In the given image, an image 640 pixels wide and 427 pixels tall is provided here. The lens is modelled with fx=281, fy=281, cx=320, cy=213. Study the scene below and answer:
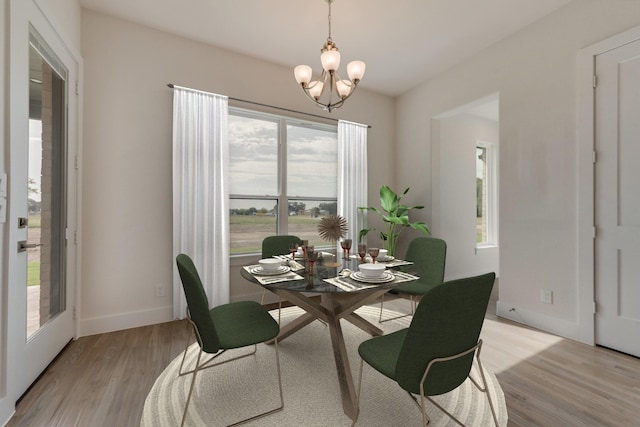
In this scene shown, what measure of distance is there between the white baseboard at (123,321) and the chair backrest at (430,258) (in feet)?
8.59

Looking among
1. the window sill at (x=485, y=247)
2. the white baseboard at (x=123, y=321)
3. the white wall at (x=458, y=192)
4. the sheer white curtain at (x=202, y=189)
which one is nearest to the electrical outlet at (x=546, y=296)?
the white wall at (x=458, y=192)

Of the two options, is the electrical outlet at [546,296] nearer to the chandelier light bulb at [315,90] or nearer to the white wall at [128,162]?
the chandelier light bulb at [315,90]

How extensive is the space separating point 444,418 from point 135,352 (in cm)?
233

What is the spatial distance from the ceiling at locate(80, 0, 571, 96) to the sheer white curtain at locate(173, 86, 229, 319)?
68 cm

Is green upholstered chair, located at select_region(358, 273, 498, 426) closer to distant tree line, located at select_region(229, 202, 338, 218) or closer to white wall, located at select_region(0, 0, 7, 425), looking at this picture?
white wall, located at select_region(0, 0, 7, 425)

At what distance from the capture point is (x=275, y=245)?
9.37 feet

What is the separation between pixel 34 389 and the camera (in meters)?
1.83

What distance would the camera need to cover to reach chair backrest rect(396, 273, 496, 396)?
1101 mm

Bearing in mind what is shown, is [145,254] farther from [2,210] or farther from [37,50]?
[37,50]

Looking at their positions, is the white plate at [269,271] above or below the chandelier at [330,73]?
below

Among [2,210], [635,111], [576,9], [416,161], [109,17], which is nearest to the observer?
[2,210]

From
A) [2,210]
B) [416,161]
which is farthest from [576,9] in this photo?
[2,210]

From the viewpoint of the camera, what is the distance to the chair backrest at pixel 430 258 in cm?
253

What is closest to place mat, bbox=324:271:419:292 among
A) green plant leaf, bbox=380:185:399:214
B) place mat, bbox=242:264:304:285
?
place mat, bbox=242:264:304:285
